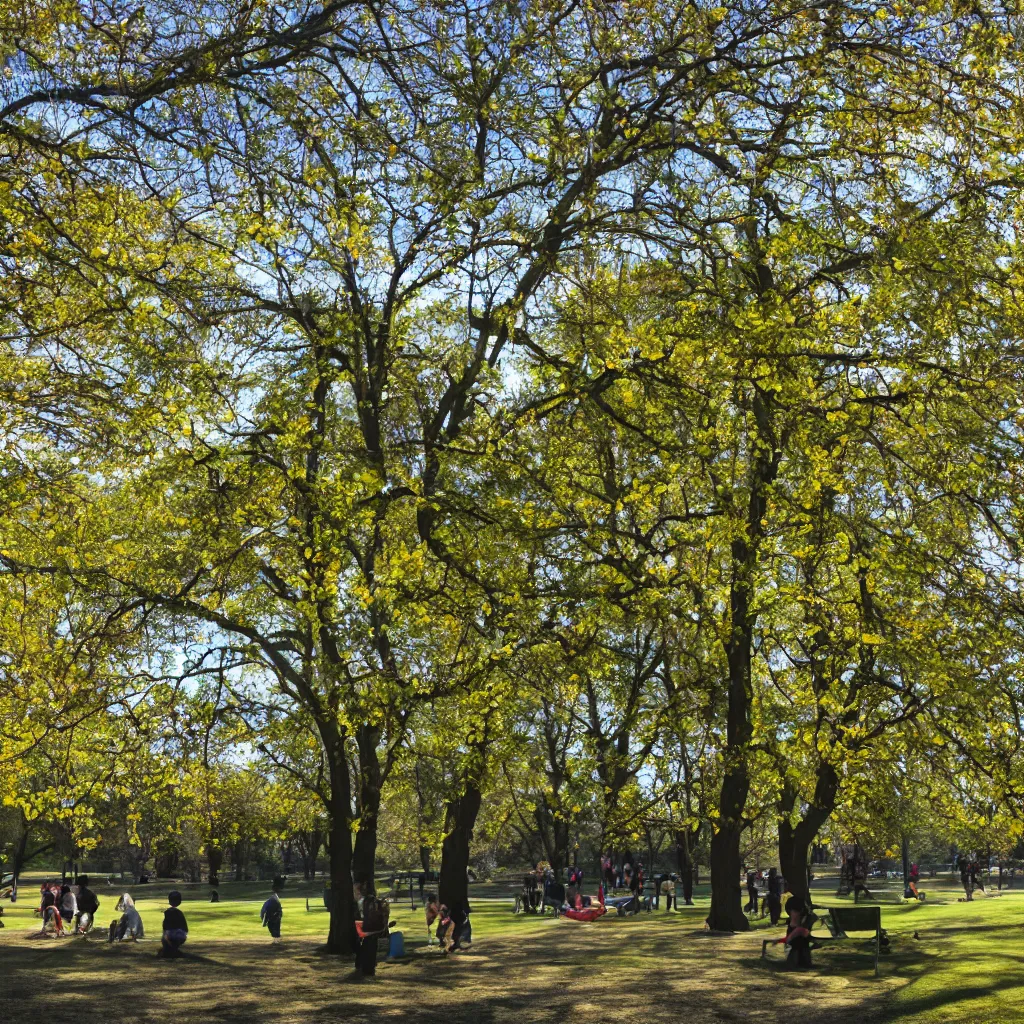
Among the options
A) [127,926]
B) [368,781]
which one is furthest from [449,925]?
[127,926]

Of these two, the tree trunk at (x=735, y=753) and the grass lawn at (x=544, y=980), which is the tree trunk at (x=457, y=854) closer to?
the grass lawn at (x=544, y=980)

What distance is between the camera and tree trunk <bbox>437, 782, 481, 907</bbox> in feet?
81.5

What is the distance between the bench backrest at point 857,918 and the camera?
1817 cm

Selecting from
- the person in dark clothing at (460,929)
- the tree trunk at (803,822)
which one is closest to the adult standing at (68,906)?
the person in dark clothing at (460,929)

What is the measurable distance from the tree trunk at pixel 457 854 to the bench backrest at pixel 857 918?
837 centimetres

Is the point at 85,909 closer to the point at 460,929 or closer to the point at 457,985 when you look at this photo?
the point at 460,929

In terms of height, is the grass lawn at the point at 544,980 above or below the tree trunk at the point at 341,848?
below

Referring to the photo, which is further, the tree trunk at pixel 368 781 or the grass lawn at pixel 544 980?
the tree trunk at pixel 368 781

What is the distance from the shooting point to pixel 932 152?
1424 centimetres

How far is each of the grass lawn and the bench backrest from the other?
1.48 feet

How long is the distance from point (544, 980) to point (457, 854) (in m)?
7.13

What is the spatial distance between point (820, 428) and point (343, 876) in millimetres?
12312

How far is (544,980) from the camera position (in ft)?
61.0

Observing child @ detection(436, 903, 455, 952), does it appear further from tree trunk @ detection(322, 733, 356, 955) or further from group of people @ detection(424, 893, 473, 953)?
tree trunk @ detection(322, 733, 356, 955)
